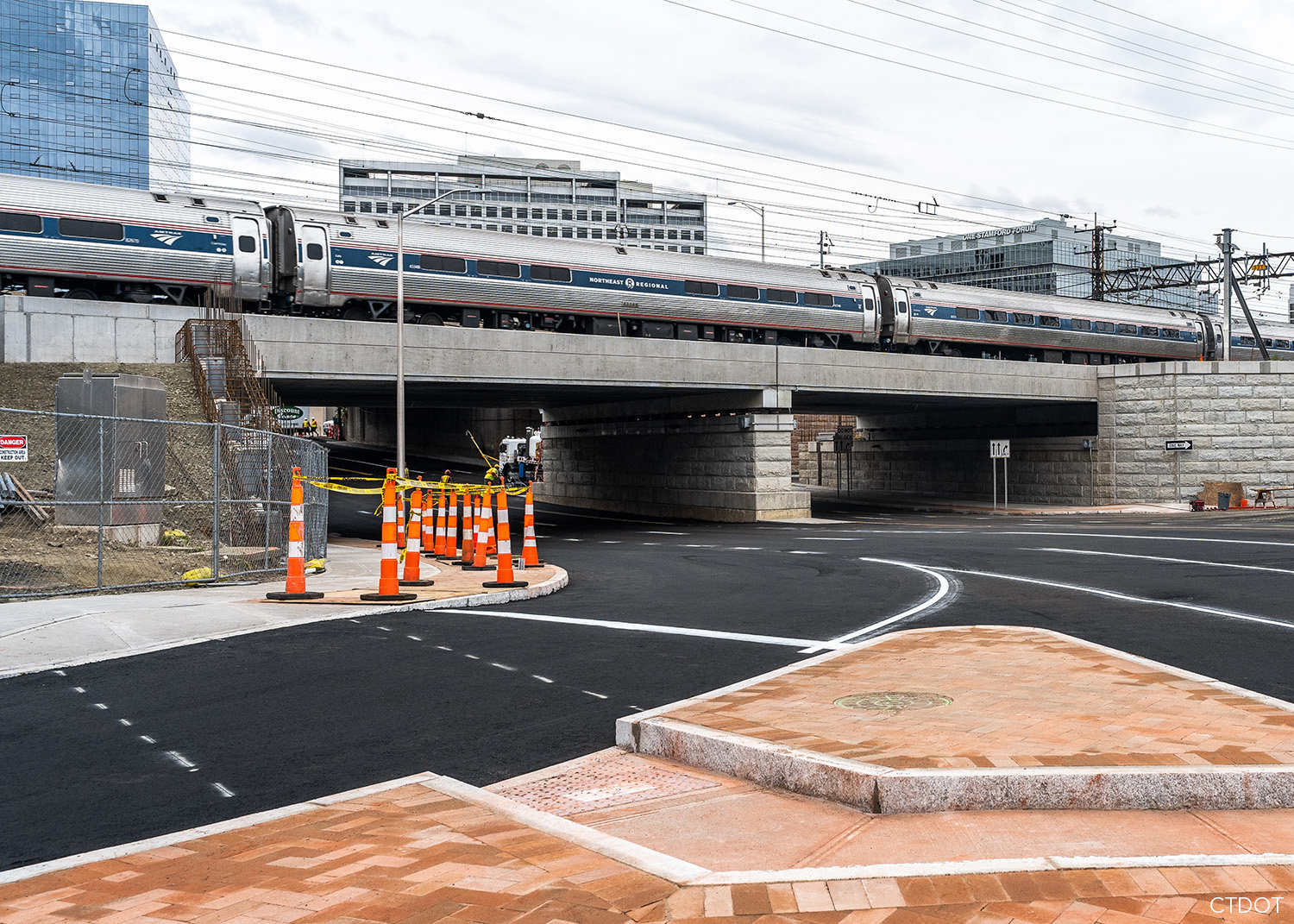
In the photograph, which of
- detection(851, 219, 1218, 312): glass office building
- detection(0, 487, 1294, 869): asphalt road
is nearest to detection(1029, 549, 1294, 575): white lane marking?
detection(0, 487, 1294, 869): asphalt road

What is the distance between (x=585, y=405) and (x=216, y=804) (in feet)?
130

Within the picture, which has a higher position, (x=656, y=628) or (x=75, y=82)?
(x=75, y=82)

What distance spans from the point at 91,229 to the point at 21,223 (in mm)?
1407

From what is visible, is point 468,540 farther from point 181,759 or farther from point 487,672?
point 181,759

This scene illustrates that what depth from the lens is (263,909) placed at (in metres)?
3.71

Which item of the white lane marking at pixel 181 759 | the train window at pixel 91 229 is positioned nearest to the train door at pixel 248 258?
the train window at pixel 91 229

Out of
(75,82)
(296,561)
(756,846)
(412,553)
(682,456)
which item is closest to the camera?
(756,846)

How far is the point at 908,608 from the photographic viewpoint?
476 inches

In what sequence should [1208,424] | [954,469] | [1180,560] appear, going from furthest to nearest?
[954,469] < [1208,424] < [1180,560]

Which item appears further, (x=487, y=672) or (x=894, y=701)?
(x=487, y=672)

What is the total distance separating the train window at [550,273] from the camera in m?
32.8

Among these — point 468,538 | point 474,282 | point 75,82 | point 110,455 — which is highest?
point 75,82

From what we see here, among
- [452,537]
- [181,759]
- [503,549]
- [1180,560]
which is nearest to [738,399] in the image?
[452,537]

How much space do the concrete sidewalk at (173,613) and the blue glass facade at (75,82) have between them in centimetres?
16231
